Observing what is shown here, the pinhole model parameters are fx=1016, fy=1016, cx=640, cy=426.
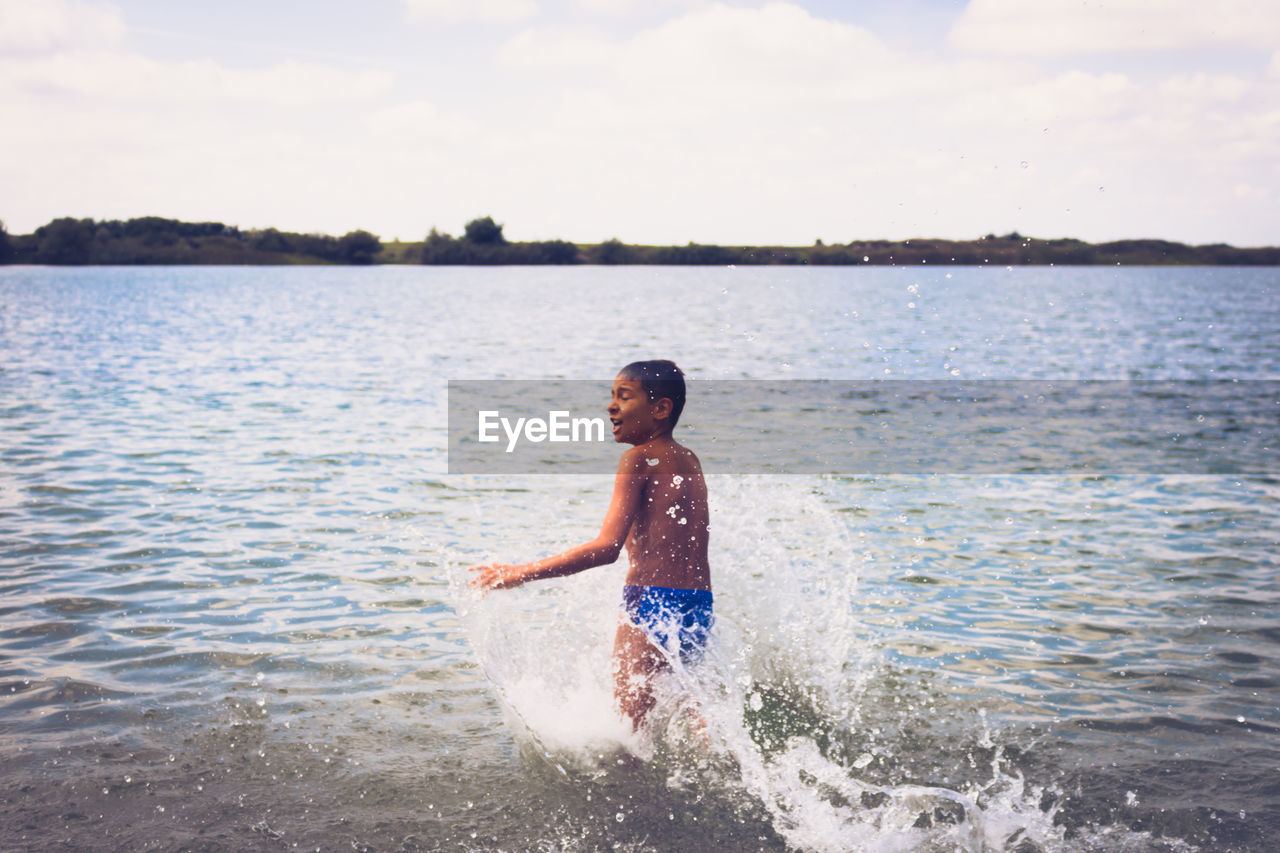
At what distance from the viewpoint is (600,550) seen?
5.09m

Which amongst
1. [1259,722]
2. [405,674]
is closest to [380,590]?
[405,674]

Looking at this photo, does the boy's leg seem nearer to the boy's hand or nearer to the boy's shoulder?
the boy's hand

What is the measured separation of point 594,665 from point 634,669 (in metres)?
0.82

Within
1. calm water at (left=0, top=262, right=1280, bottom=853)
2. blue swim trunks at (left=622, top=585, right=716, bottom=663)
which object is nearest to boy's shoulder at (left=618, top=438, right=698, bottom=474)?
blue swim trunks at (left=622, top=585, right=716, bottom=663)

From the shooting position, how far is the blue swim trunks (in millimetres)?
5328

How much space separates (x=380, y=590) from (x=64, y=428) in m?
11.9

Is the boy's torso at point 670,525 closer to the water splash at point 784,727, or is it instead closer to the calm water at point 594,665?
the water splash at point 784,727

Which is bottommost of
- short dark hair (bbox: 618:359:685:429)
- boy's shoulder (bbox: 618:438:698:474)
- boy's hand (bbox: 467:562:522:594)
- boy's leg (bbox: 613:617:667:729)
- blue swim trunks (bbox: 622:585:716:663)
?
boy's leg (bbox: 613:617:667:729)

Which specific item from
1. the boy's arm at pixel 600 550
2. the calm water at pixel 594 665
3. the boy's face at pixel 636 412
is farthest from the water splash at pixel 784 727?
the boy's face at pixel 636 412

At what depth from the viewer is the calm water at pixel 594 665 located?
198 inches

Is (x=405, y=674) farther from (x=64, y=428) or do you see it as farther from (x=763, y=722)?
(x=64, y=428)

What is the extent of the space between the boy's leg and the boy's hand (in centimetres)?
72

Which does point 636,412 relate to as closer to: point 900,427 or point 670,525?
point 670,525

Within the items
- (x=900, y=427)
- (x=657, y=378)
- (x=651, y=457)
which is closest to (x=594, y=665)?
(x=651, y=457)
